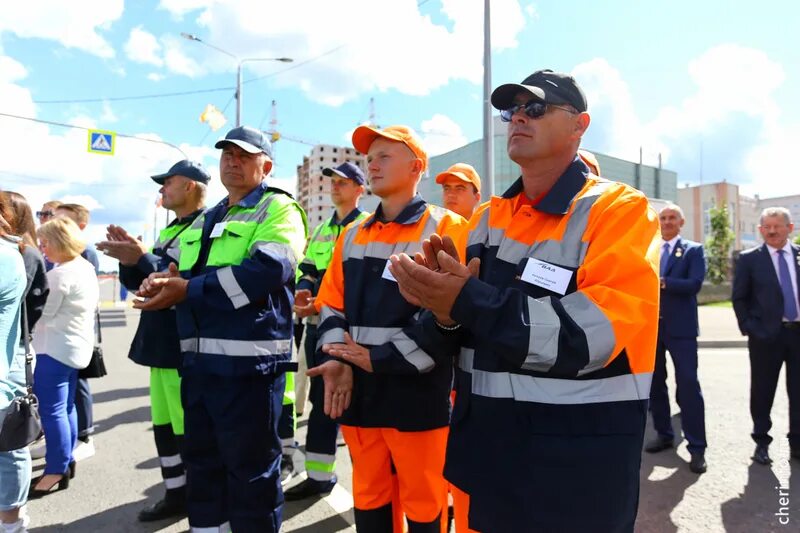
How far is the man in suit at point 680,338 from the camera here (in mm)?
4203

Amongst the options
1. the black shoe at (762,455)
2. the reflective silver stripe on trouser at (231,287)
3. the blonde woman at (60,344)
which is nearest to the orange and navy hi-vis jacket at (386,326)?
the reflective silver stripe on trouser at (231,287)

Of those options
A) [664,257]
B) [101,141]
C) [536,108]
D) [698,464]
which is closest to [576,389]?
[536,108]

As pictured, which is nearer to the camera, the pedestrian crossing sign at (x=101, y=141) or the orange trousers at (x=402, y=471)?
the orange trousers at (x=402, y=471)

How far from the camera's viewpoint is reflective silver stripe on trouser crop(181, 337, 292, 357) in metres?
2.55

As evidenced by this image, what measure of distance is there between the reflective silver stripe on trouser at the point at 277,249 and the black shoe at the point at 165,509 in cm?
195

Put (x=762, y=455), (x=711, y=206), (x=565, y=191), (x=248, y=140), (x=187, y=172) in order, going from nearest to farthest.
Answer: (x=565, y=191) → (x=248, y=140) → (x=187, y=172) → (x=762, y=455) → (x=711, y=206)

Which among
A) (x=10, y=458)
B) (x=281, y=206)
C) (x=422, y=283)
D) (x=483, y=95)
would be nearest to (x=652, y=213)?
(x=422, y=283)

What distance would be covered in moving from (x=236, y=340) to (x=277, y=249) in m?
0.51

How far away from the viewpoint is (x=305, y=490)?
3.61 m

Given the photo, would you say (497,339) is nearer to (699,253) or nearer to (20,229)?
(20,229)

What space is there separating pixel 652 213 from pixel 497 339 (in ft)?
2.14

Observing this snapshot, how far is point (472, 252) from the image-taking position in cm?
186

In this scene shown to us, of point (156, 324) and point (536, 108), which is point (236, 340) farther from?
point (536, 108)

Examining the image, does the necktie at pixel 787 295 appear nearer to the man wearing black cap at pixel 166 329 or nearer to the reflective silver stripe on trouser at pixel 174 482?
the man wearing black cap at pixel 166 329
